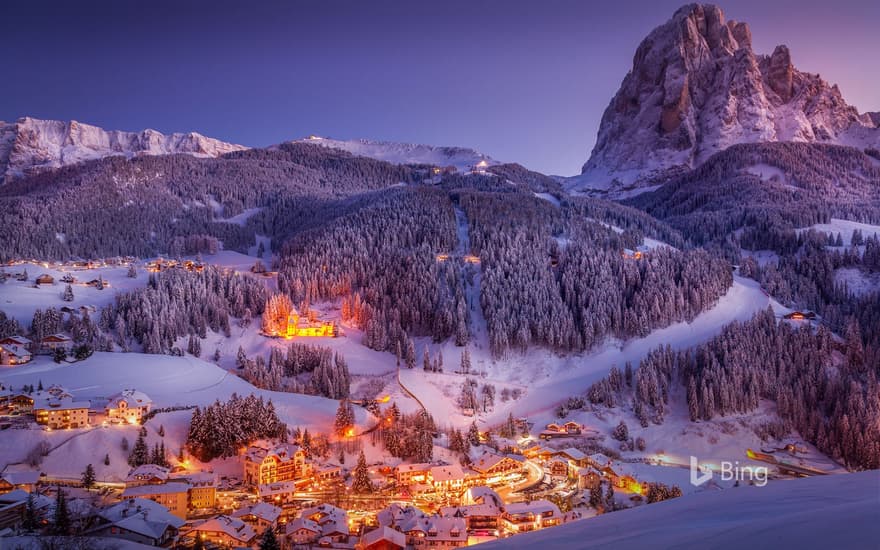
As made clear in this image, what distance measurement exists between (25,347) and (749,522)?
6893cm

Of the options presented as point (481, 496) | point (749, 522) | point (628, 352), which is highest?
point (749, 522)

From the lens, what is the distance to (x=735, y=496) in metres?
8.95

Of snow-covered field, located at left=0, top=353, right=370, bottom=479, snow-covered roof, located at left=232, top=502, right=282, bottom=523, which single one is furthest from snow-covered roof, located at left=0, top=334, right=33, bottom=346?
snow-covered roof, located at left=232, top=502, right=282, bottom=523

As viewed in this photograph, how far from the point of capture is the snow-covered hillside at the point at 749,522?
5758 mm

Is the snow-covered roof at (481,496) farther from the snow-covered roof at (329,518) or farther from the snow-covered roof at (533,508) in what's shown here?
the snow-covered roof at (329,518)

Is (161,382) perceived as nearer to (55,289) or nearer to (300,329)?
(300,329)

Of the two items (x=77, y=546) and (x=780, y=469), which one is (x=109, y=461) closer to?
(x=77, y=546)

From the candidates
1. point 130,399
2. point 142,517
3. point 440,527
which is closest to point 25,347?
point 130,399

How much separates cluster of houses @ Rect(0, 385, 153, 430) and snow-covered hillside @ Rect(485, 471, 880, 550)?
47000 millimetres

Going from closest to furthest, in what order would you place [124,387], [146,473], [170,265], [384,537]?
1. [384,537]
2. [146,473]
3. [124,387]
4. [170,265]

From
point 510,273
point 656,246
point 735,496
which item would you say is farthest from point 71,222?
point 735,496

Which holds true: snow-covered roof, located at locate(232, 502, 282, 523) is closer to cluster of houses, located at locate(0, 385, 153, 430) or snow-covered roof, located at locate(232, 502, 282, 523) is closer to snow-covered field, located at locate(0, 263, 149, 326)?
cluster of houses, located at locate(0, 385, 153, 430)

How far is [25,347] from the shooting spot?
61.9 m

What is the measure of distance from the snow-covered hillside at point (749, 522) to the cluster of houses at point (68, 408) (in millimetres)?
47000
